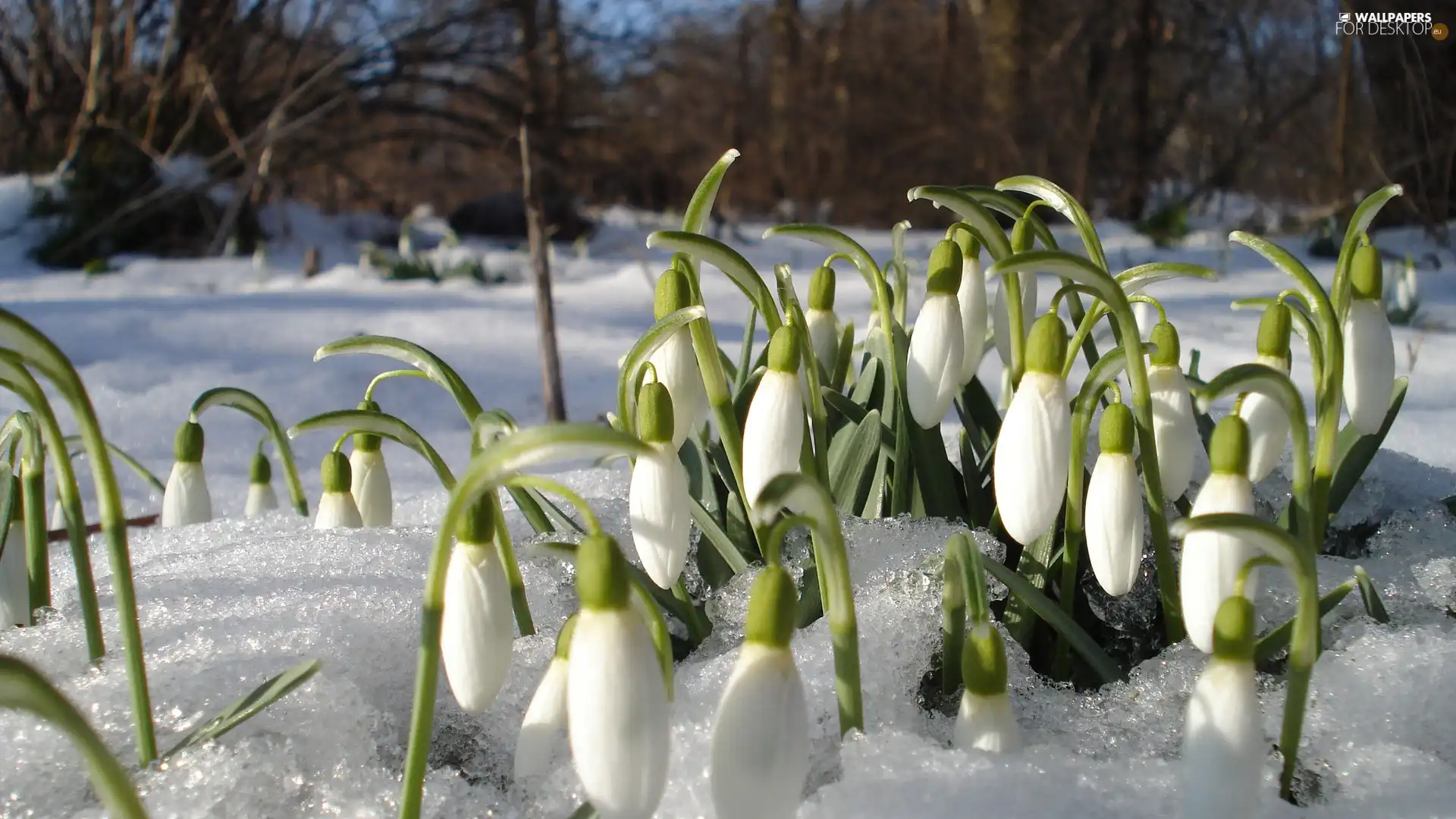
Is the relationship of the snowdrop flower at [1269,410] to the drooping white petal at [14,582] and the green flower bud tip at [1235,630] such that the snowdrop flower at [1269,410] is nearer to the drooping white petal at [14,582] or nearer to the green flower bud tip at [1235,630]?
the green flower bud tip at [1235,630]

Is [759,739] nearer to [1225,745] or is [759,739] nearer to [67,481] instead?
[1225,745]

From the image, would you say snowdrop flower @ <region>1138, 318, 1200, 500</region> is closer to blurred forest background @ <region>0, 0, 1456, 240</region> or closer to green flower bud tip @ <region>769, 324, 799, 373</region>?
green flower bud tip @ <region>769, 324, 799, 373</region>

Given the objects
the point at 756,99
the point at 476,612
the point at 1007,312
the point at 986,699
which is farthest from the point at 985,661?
the point at 756,99

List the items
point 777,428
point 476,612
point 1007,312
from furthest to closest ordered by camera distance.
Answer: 1. point 1007,312
2. point 777,428
3. point 476,612

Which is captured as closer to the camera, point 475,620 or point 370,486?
point 475,620

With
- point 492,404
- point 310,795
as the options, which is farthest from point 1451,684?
point 492,404

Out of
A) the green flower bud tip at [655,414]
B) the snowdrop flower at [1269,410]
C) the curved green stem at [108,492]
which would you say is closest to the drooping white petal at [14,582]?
the curved green stem at [108,492]
